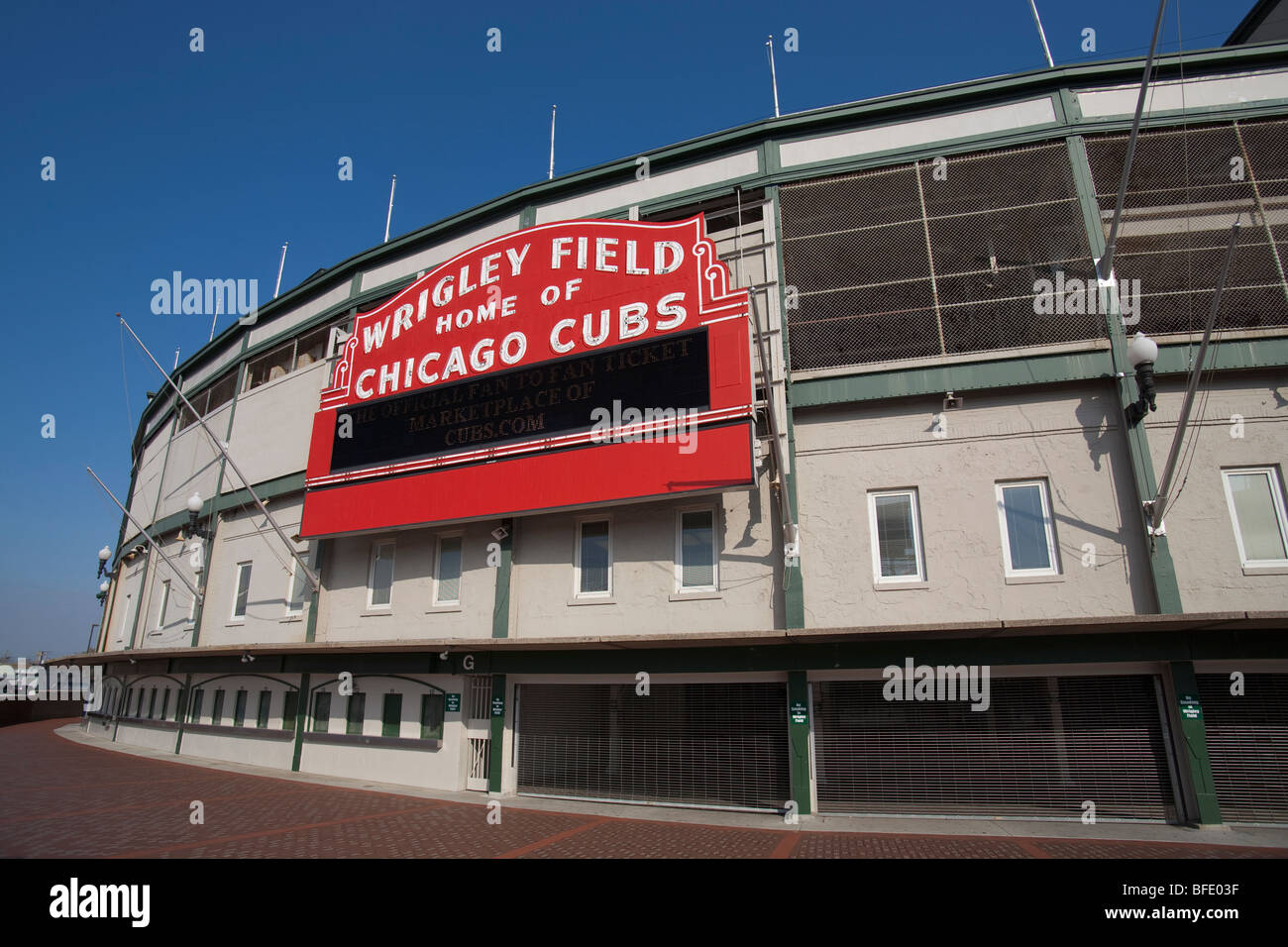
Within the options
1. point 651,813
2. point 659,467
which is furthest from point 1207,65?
point 651,813

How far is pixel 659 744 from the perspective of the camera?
14.6m

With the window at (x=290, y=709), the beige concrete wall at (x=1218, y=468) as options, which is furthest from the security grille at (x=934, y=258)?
the window at (x=290, y=709)

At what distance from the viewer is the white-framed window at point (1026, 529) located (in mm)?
13156

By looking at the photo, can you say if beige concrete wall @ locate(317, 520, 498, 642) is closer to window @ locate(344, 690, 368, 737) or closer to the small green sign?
window @ locate(344, 690, 368, 737)

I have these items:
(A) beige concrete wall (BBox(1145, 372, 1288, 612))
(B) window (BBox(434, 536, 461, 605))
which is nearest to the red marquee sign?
(B) window (BBox(434, 536, 461, 605))

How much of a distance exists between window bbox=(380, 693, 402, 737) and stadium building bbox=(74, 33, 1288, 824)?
0.08m

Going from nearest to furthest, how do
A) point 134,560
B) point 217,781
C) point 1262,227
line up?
1. point 1262,227
2. point 217,781
3. point 134,560

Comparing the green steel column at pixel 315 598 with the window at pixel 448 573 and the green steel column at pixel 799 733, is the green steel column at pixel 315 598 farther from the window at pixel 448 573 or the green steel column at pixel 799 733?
the green steel column at pixel 799 733

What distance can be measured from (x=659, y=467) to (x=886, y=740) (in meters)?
6.75

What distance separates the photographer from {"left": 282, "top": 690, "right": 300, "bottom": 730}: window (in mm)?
19933

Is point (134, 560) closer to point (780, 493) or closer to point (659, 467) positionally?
point (659, 467)

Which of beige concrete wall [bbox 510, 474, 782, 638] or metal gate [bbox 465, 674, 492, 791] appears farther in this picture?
metal gate [bbox 465, 674, 492, 791]

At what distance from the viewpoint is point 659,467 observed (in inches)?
571

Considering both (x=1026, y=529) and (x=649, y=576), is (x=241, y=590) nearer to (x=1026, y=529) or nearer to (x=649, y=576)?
(x=649, y=576)
